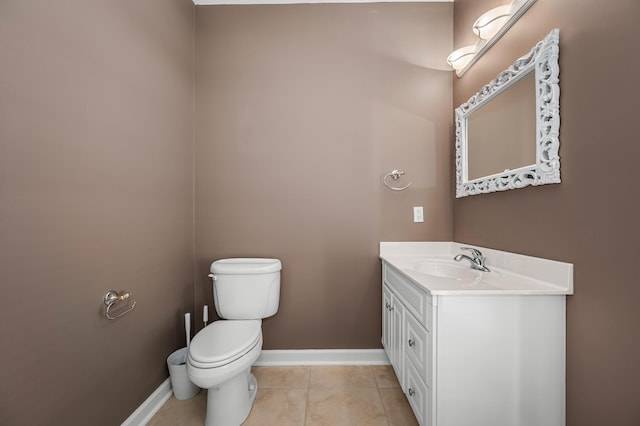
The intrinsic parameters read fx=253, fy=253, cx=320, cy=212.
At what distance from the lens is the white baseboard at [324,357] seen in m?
1.84

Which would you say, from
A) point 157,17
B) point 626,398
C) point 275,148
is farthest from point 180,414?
point 157,17

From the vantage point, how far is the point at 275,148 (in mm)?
1861

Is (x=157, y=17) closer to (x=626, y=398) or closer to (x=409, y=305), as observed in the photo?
(x=409, y=305)

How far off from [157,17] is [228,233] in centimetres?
140

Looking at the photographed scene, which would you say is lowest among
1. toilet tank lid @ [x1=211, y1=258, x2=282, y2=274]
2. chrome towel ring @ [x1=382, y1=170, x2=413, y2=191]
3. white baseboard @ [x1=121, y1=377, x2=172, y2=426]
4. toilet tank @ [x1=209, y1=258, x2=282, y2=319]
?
white baseboard @ [x1=121, y1=377, x2=172, y2=426]

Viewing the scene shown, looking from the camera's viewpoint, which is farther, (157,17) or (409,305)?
(157,17)

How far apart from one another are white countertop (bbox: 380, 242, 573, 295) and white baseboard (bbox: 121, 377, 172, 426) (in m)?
1.54

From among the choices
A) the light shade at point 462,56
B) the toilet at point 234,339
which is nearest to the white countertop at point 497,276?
the toilet at point 234,339

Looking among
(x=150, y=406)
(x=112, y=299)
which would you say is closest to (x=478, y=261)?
(x=112, y=299)

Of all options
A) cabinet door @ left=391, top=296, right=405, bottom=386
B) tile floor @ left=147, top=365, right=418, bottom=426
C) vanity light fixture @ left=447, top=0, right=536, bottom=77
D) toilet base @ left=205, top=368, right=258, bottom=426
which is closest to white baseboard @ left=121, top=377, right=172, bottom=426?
tile floor @ left=147, top=365, right=418, bottom=426

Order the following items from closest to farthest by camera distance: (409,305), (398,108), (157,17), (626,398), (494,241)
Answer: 1. (626,398)
2. (409,305)
3. (494,241)
4. (157,17)
5. (398,108)

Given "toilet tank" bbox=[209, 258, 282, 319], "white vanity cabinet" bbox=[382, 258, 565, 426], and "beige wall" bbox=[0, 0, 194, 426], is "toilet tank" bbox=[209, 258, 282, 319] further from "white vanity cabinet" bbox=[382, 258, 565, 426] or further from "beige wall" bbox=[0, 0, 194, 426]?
"white vanity cabinet" bbox=[382, 258, 565, 426]

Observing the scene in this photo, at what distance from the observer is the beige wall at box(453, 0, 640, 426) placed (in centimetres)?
77

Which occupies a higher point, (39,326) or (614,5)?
(614,5)
